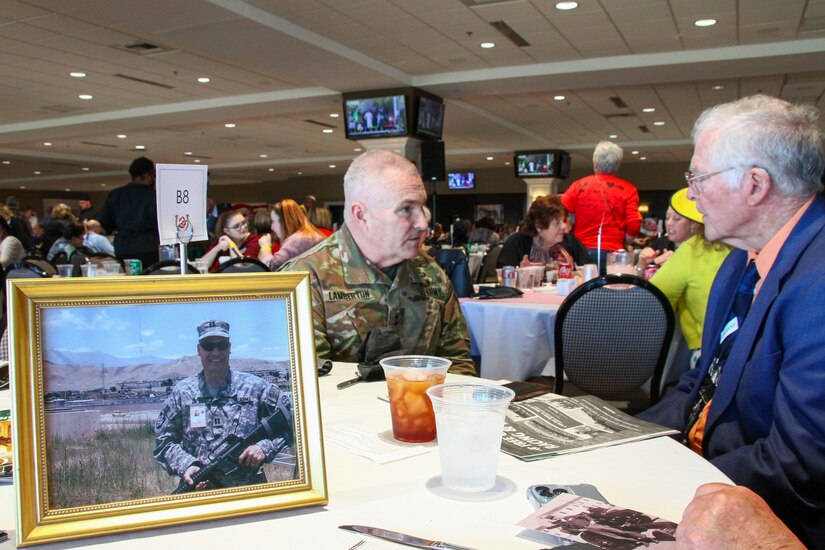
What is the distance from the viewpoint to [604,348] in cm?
274

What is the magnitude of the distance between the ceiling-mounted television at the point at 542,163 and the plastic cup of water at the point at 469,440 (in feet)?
56.0

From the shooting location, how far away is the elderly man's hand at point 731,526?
74cm

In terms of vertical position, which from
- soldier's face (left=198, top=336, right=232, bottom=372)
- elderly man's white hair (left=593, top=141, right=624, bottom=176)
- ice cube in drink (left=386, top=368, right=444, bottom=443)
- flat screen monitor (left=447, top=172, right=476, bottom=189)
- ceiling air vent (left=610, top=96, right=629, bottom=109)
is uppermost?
flat screen monitor (left=447, top=172, right=476, bottom=189)

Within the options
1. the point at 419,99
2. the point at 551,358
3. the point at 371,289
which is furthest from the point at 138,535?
the point at 419,99

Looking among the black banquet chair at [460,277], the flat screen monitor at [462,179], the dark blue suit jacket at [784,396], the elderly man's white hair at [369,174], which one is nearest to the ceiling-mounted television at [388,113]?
the black banquet chair at [460,277]

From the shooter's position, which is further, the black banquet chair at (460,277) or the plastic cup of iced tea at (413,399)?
the black banquet chair at (460,277)

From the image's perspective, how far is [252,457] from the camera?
825mm

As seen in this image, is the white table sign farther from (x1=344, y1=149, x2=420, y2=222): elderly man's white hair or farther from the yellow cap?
the yellow cap

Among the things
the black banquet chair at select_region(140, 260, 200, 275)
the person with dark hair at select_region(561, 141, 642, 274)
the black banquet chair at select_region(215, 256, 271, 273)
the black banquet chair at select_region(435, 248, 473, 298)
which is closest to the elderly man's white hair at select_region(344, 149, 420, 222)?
the black banquet chair at select_region(435, 248, 473, 298)

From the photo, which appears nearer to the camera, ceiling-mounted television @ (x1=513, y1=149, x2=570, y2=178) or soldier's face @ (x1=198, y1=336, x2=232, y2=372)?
soldier's face @ (x1=198, y1=336, x2=232, y2=372)

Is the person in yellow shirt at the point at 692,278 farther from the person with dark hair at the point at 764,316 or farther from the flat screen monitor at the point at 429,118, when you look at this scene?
the flat screen monitor at the point at 429,118

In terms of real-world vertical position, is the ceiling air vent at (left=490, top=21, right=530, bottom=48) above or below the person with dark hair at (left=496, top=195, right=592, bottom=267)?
above

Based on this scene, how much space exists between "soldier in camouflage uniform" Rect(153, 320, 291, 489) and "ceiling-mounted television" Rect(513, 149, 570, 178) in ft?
56.5

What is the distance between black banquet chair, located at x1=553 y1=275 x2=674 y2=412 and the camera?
270 centimetres
